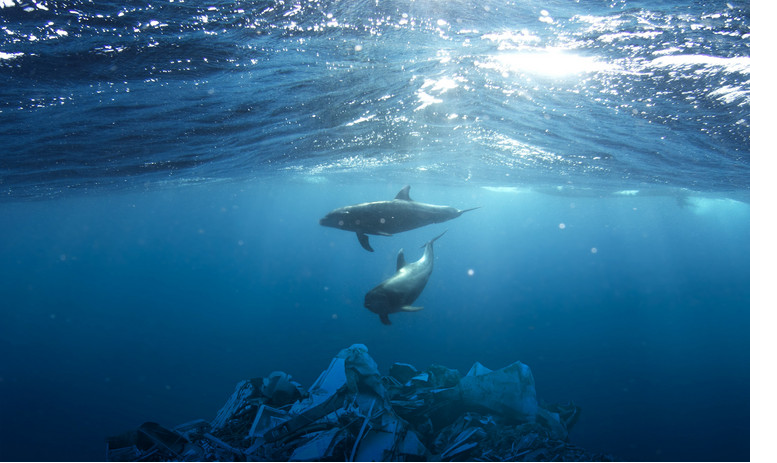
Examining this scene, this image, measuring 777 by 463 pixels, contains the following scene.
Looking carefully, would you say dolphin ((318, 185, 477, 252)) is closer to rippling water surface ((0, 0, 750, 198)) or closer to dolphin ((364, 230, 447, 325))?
dolphin ((364, 230, 447, 325))

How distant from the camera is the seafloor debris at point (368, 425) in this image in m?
4.44

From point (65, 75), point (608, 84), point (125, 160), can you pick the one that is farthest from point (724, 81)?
point (125, 160)

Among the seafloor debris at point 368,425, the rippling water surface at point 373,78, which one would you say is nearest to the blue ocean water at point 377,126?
the rippling water surface at point 373,78

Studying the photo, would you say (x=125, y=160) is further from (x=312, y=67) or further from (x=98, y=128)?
(x=312, y=67)

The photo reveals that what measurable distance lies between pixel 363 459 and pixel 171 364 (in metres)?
22.9

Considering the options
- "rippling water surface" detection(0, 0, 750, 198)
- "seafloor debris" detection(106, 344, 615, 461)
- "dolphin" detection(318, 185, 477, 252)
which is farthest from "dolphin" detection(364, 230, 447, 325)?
"rippling water surface" detection(0, 0, 750, 198)

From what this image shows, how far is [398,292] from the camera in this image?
610 centimetres

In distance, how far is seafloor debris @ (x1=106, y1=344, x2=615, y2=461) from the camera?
4.44 meters

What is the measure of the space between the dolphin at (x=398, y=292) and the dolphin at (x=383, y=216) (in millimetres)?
723

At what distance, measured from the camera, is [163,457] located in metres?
4.40

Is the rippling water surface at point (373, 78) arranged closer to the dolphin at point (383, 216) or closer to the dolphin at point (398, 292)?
the dolphin at point (383, 216)

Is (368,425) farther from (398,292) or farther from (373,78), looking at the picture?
(373,78)

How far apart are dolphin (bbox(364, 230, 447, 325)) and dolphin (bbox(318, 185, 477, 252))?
0.72m

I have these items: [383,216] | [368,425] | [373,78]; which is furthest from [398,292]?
[373,78]
